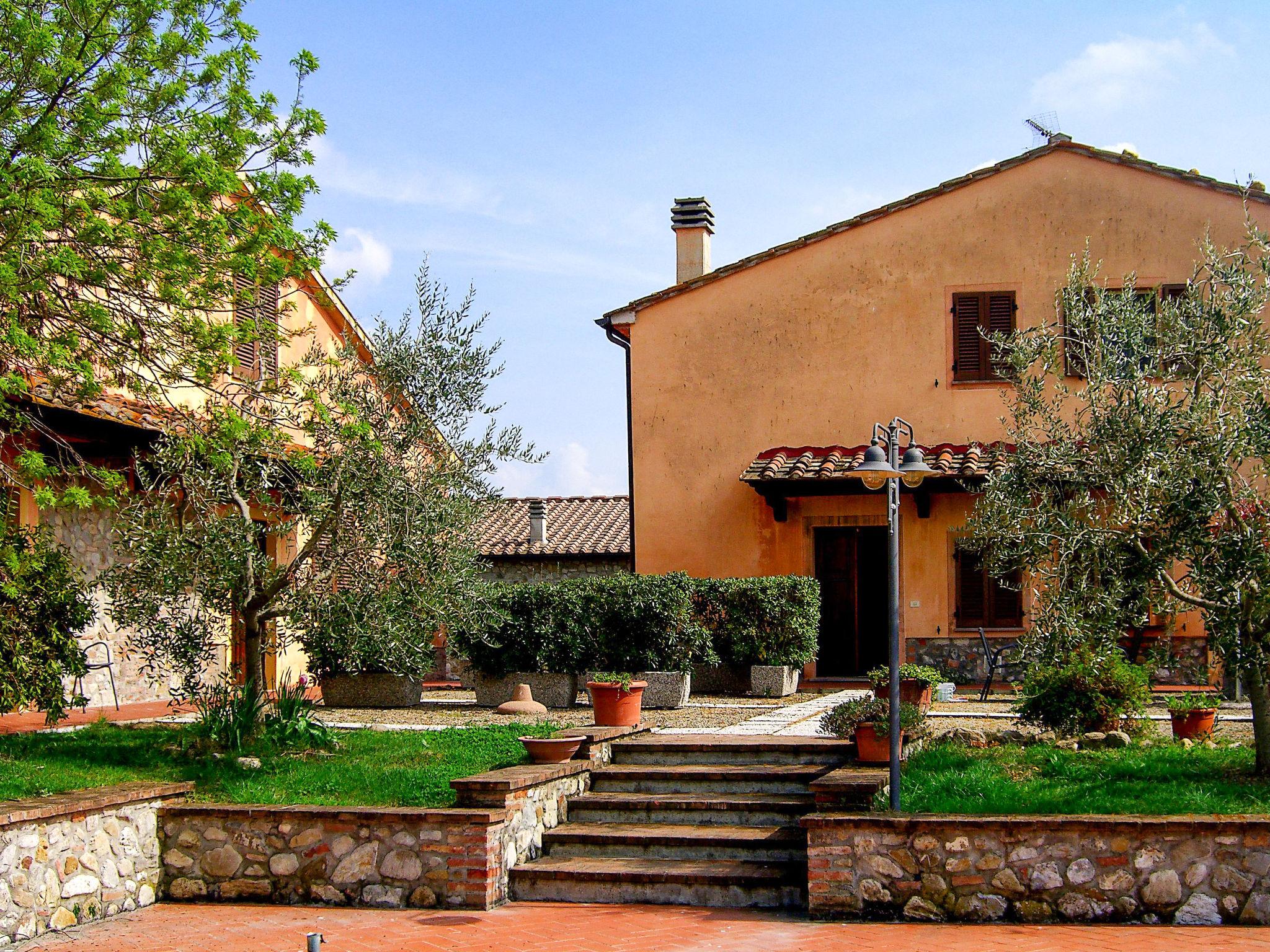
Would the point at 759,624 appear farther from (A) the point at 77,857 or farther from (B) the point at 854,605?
(A) the point at 77,857

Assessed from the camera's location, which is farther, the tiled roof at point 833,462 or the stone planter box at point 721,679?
the tiled roof at point 833,462

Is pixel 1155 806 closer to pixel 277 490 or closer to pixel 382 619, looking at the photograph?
pixel 382 619

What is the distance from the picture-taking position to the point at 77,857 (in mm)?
7719

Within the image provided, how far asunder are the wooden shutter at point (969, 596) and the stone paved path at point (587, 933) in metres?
10.0

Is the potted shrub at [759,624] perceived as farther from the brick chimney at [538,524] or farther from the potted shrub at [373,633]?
the brick chimney at [538,524]

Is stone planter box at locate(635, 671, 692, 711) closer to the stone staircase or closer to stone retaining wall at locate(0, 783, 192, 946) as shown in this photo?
the stone staircase

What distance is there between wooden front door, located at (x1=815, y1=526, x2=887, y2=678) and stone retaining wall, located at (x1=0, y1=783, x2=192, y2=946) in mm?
10702

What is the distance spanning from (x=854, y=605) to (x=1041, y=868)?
10.2 meters

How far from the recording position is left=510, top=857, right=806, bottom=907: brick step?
26.1 ft

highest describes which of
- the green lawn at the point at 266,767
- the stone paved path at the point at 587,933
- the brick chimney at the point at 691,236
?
the brick chimney at the point at 691,236

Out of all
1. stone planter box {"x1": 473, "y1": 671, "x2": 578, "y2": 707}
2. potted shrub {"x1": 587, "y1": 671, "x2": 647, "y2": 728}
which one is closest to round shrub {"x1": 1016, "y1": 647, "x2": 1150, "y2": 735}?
potted shrub {"x1": 587, "y1": 671, "x2": 647, "y2": 728}

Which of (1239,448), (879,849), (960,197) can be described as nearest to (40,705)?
(879,849)

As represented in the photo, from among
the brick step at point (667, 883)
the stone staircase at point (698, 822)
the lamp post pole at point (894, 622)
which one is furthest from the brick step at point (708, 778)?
the lamp post pole at point (894, 622)

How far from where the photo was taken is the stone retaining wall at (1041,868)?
7.12 meters
